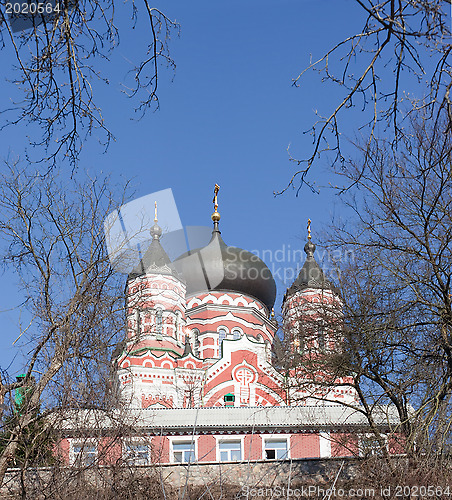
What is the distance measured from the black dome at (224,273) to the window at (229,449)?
47.5ft

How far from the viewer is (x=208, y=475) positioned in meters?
12.5

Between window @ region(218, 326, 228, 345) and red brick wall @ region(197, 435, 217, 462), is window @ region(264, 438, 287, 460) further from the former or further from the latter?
window @ region(218, 326, 228, 345)

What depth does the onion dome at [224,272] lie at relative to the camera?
32406 millimetres

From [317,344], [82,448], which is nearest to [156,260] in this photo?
[317,344]

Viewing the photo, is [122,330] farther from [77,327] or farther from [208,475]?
[208,475]

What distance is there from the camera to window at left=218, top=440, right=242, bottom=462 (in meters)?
17.8

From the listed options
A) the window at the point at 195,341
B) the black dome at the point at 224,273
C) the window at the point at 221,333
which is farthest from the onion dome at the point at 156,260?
the window at the point at 221,333

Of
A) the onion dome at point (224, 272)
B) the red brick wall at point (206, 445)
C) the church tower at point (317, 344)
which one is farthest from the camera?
the onion dome at point (224, 272)

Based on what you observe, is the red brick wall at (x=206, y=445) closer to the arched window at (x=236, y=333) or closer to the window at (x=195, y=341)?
the window at (x=195, y=341)

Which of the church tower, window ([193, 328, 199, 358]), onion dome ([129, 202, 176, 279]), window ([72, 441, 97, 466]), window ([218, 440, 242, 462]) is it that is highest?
onion dome ([129, 202, 176, 279])

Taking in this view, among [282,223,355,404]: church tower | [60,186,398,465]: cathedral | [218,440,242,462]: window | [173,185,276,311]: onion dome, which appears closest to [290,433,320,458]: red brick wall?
[60,186,398,465]: cathedral

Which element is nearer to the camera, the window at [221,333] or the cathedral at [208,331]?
the cathedral at [208,331]

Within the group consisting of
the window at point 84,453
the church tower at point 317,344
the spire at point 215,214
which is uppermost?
the spire at point 215,214

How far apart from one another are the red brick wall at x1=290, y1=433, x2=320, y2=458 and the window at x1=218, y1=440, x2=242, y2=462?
1.45 metres
